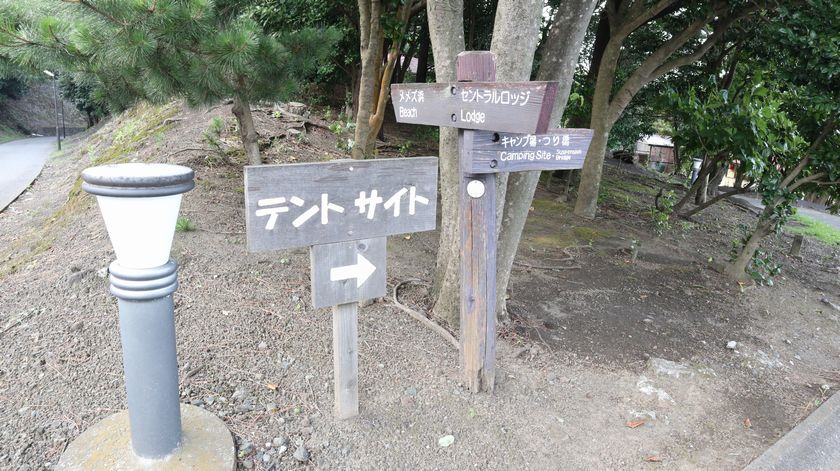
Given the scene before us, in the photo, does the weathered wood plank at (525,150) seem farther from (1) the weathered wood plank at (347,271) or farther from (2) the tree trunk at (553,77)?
(2) the tree trunk at (553,77)

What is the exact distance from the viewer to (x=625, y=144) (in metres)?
15.6

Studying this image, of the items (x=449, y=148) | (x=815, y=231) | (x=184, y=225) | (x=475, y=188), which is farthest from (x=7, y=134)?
(x=815, y=231)

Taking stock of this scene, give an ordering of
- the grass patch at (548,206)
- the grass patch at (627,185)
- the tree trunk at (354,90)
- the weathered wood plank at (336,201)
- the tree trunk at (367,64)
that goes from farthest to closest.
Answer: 1. the grass patch at (627,185)
2. the tree trunk at (354,90)
3. the grass patch at (548,206)
4. the tree trunk at (367,64)
5. the weathered wood plank at (336,201)

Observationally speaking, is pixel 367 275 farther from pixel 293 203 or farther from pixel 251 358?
pixel 251 358

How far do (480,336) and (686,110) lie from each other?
4.98 meters

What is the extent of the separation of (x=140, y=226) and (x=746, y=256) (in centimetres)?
667

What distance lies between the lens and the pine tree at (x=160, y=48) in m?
3.20

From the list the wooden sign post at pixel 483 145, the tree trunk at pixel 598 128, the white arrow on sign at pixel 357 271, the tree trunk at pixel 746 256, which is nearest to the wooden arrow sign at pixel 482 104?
the wooden sign post at pixel 483 145

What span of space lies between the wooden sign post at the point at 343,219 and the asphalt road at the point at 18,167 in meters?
11.0

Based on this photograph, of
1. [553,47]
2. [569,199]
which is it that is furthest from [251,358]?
[569,199]

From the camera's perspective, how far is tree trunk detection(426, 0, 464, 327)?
363 cm

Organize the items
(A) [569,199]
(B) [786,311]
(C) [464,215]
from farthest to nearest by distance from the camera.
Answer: (A) [569,199] < (B) [786,311] < (C) [464,215]

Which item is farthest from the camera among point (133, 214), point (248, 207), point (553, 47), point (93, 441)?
point (553, 47)

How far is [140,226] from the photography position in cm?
192
